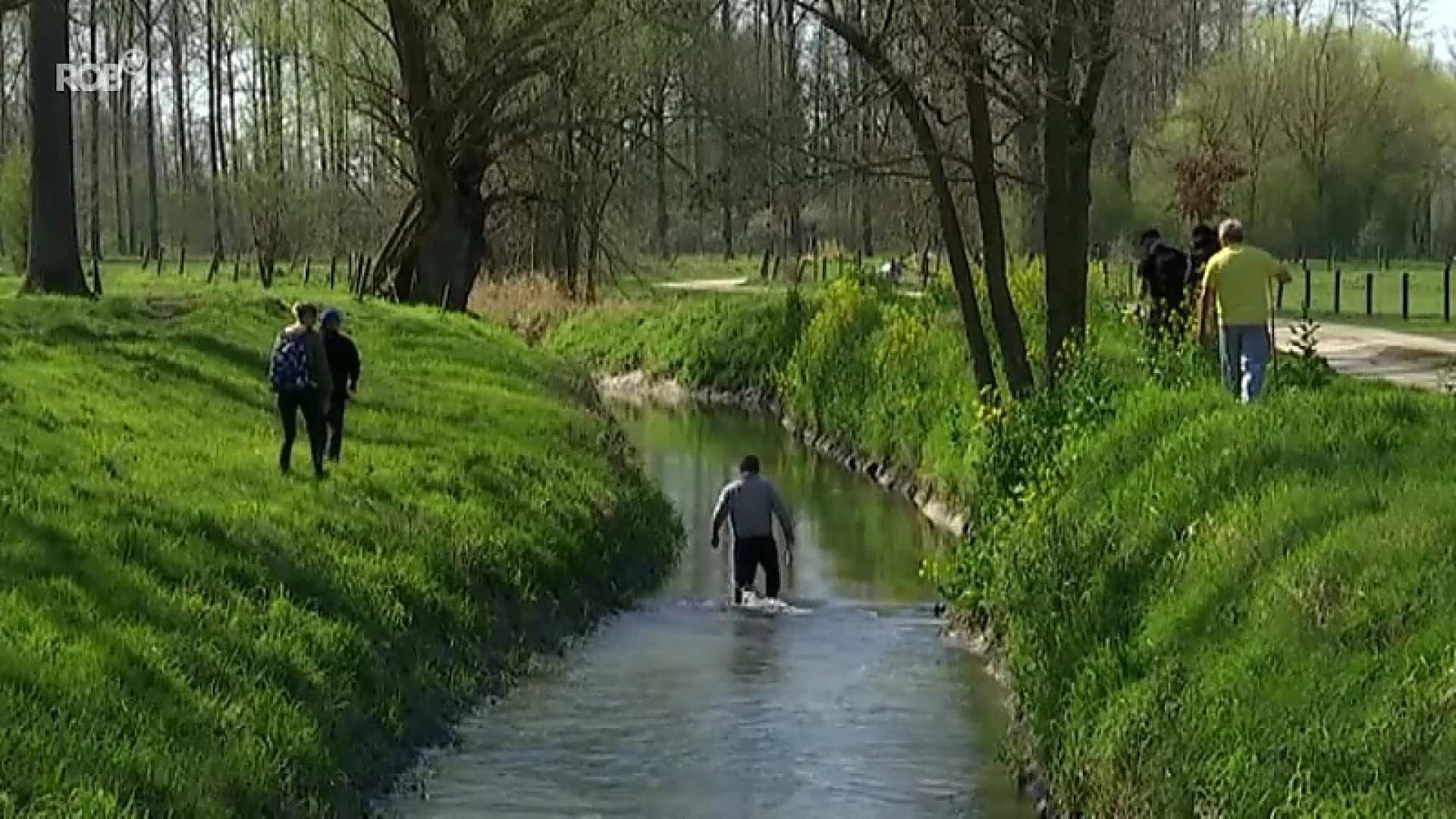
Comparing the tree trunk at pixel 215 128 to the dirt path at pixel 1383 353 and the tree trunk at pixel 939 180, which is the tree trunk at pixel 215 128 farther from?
the tree trunk at pixel 939 180

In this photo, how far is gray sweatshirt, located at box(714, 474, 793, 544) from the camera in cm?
2144

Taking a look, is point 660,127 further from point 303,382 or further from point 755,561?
point 303,382

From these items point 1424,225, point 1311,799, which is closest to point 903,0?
point 1311,799

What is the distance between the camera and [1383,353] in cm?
3259

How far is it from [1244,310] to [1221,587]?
20.2ft

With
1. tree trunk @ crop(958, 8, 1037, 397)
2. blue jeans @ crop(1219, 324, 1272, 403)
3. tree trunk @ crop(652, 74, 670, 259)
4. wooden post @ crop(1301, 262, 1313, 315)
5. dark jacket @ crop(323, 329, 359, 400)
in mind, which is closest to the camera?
blue jeans @ crop(1219, 324, 1272, 403)

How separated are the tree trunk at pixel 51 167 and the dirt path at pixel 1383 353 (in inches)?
697

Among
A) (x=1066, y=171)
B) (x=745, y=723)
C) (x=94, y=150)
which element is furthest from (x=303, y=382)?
(x=94, y=150)

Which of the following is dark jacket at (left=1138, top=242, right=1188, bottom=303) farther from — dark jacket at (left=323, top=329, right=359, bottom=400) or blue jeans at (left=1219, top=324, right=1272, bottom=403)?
dark jacket at (left=323, top=329, right=359, bottom=400)

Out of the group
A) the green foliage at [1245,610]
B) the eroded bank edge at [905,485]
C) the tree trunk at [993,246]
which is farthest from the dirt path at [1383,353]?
the green foliage at [1245,610]

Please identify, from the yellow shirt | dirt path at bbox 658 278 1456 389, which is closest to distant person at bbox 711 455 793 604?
the yellow shirt

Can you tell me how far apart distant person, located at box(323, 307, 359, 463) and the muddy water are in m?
3.05

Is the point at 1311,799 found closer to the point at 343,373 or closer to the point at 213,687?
the point at 213,687

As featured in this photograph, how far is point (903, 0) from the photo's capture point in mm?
23828
